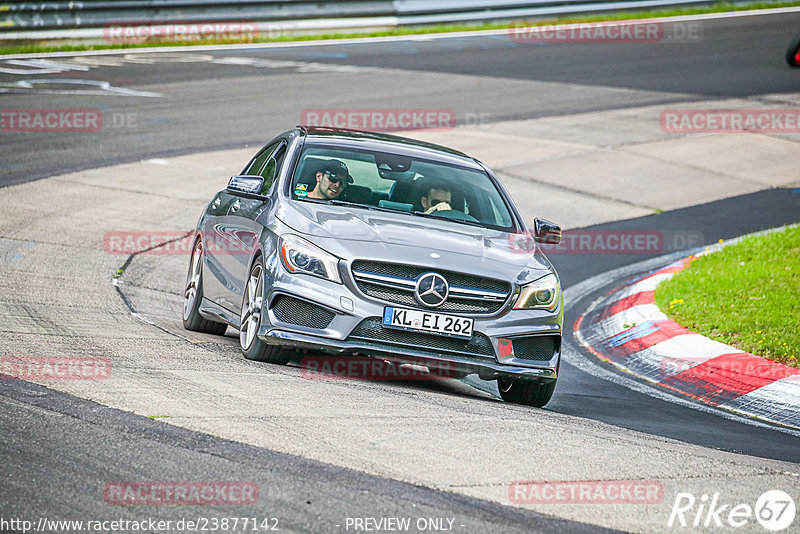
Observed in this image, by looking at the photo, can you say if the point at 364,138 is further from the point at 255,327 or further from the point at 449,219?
the point at 255,327

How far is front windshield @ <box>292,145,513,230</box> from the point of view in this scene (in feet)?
26.7

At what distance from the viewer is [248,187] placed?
320 inches

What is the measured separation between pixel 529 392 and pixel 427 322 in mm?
1025

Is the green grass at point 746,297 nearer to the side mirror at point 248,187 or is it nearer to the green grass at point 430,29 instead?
the side mirror at point 248,187

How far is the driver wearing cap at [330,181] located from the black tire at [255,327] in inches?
30.8

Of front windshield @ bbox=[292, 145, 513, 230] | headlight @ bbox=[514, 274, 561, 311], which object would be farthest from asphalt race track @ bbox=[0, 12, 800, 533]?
front windshield @ bbox=[292, 145, 513, 230]

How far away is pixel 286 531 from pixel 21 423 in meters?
1.65

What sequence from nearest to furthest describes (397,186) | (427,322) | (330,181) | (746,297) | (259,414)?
1. (259,414)
2. (427,322)
3. (330,181)
4. (397,186)
5. (746,297)

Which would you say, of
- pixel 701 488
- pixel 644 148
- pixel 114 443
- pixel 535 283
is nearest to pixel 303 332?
pixel 535 283

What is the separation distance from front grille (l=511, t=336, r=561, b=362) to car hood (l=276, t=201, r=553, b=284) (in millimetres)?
386

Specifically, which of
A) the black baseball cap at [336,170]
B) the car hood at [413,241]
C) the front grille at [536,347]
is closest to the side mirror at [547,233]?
the car hood at [413,241]

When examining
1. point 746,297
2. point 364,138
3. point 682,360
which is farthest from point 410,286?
point 746,297

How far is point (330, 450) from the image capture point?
531 centimetres

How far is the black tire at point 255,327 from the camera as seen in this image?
288 inches
